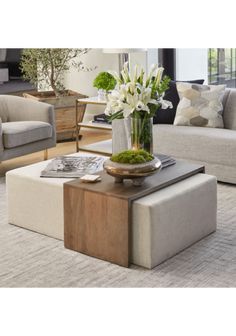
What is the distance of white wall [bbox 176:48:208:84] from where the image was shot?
6340 millimetres

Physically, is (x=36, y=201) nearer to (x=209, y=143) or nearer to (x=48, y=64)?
(x=209, y=143)

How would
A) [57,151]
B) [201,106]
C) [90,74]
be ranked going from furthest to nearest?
[90,74] → [57,151] → [201,106]

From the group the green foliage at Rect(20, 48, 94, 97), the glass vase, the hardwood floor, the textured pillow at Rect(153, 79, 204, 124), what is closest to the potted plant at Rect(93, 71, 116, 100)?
the glass vase

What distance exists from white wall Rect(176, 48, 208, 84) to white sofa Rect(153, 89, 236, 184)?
76.0 inches

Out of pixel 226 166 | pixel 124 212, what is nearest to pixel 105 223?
pixel 124 212

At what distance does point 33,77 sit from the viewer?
19.6 ft

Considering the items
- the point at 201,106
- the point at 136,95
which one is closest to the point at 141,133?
the point at 136,95

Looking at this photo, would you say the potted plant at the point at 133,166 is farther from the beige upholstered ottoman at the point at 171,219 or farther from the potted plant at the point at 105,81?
the potted plant at the point at 105,81

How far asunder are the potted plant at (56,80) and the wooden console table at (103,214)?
9.54 ft

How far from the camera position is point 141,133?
2.91 metres

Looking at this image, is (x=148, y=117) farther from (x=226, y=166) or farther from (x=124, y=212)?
(x=226, y=166)

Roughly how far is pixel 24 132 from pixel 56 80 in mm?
1801
